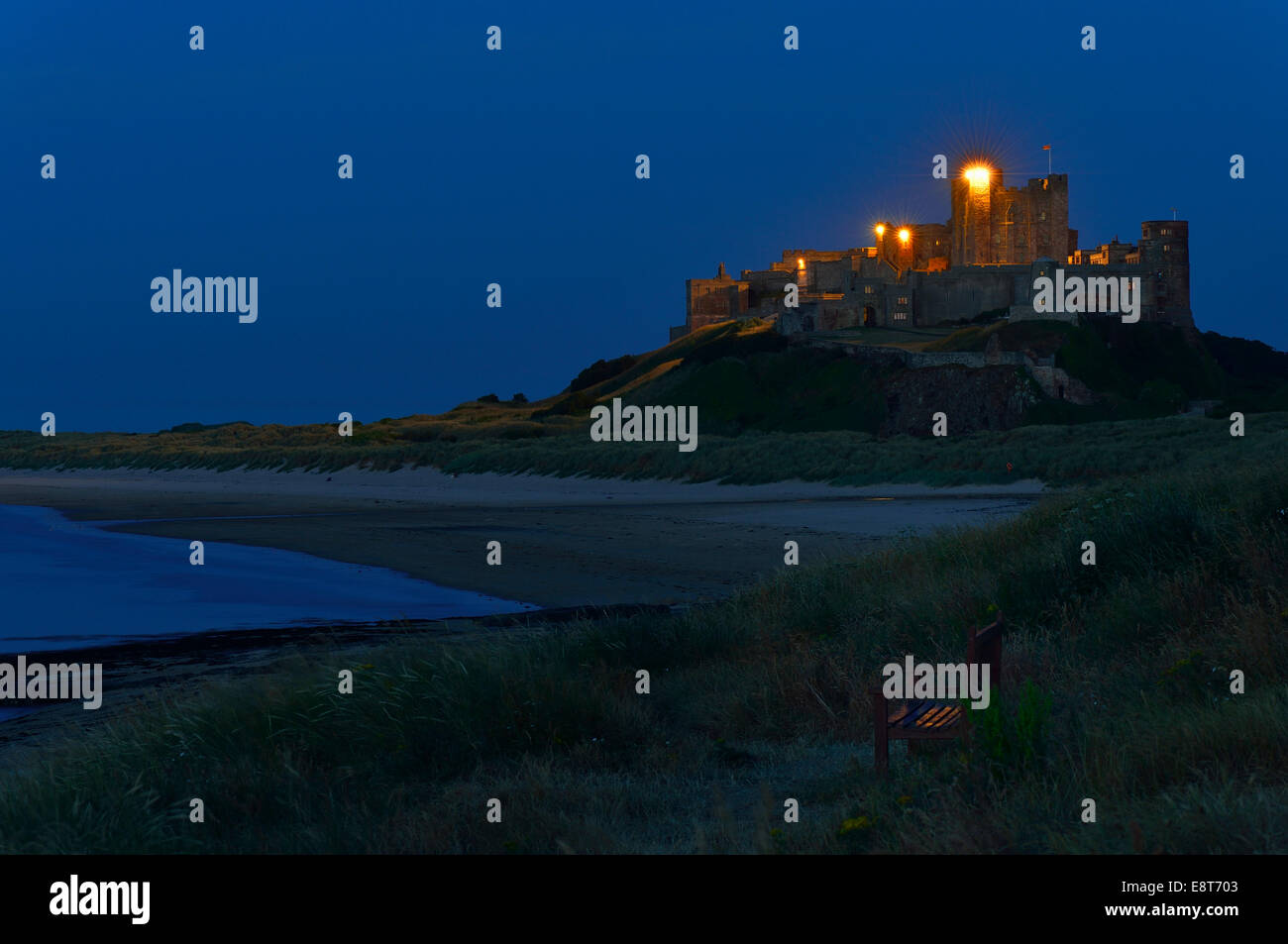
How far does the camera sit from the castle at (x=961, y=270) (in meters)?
90.3

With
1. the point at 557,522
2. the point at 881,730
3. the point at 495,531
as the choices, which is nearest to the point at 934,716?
the point at 881,730

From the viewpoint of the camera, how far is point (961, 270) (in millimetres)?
95438

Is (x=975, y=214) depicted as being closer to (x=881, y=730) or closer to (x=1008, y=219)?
(x=1008, y=219)

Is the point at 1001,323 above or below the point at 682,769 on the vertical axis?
above

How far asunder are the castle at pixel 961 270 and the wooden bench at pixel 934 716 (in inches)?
3069

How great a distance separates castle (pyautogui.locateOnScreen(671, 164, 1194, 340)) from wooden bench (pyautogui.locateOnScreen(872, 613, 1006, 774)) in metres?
78.0

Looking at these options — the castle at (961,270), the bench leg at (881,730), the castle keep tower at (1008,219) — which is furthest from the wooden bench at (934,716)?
the castle keep tower at (1008,219)

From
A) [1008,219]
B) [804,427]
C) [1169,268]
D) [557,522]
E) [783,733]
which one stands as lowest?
[783,733]

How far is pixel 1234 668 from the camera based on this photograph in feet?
25.0

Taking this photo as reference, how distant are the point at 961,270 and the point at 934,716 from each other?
92695mm

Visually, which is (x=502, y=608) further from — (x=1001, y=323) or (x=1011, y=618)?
(x=1001, y=323)

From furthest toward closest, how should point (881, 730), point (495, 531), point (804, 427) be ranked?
point (804, 427) → point (495, 531) → point (881, 730)

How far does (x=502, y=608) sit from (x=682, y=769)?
838 centimetres
